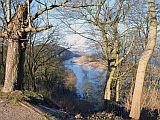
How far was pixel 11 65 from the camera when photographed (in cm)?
1176

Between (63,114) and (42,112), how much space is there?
100 centimetres

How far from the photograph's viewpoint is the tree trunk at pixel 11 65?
11.6m

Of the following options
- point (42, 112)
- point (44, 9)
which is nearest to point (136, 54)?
point (44, 9)

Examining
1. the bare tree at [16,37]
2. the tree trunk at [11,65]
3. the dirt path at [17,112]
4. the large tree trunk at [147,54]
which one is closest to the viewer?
the dirt path at [17,112]

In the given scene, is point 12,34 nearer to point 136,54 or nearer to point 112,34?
point 112,34

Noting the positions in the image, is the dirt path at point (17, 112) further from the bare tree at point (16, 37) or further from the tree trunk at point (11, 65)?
the bare tree at point (16, 37)

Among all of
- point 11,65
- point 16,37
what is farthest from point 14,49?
point 11,65

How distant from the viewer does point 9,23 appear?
11477 millimetres

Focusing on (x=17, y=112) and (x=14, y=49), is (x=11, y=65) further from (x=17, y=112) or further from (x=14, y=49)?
(x=17, y=112)

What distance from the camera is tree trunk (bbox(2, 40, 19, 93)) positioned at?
11.6 metres

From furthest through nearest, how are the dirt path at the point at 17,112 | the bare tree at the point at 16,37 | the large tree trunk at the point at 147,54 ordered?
the large tree trunk at the point at 147,54 → the bare tree at the point at 16,37 → the dirt path at the point at 17,112

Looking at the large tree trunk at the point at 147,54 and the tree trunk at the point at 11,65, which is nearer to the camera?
the tree trunk at the point at 11,65

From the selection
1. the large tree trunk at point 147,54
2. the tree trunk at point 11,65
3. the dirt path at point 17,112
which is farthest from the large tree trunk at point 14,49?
the large tree trunk at point 147,54

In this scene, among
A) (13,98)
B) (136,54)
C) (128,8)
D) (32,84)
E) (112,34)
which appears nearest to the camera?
(13,98)
